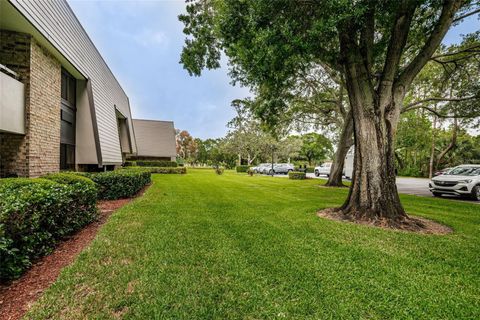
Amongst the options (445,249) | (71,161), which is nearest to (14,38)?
(71,161)

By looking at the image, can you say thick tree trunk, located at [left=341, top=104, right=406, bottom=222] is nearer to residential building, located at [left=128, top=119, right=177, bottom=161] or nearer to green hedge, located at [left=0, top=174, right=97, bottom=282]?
green hedge, located at [left=0, top=174, right=97, bottom=282]

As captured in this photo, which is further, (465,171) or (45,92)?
(465,171)

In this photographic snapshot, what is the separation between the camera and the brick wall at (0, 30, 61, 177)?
20.4ft

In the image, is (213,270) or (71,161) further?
(71,161)

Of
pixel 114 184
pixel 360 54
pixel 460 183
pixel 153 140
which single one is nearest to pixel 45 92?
pixel 114 184

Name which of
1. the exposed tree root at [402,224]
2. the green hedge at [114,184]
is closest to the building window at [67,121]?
the green hedge at [114,184]

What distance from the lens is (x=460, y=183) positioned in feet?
33.6

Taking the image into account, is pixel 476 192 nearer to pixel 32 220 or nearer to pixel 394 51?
pixel 394 51

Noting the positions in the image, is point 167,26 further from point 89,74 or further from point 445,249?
point 445,249

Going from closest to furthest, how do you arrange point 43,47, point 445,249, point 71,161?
point 445,249 → point 43,47 → point 71,161

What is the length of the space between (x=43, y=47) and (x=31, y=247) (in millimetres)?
6929

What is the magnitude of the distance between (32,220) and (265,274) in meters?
3.13

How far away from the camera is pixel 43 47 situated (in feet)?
23.3

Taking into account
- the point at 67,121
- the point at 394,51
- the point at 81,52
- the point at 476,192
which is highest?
the point at 81,52
